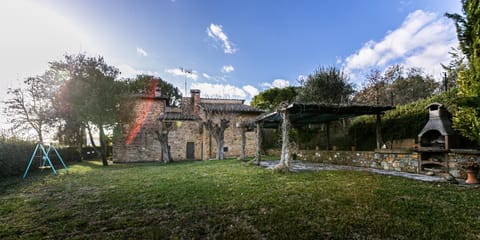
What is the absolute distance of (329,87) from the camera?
11781 mm

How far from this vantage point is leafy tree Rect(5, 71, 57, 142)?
12.3 metres

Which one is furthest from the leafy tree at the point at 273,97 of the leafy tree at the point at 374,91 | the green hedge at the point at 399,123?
the green hedge at the point at 399,123

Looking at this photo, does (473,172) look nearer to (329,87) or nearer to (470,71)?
(470,71)

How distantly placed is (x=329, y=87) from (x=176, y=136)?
1152 centimetres

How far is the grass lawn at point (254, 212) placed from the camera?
2299 mm

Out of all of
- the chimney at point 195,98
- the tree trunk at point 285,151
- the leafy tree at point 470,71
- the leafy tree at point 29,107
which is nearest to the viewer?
the leafy tree at point 470,71

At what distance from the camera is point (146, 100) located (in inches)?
638

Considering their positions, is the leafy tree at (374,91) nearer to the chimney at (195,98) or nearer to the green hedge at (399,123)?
the green hedge at (399,123)

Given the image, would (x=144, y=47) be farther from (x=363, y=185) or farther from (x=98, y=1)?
(x=363, y=185)

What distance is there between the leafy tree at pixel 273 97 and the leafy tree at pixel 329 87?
9.21 m

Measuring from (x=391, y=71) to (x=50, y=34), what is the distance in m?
16.7

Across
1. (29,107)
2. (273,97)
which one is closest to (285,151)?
(29,107)

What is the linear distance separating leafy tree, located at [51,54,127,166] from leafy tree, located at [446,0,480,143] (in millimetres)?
13974

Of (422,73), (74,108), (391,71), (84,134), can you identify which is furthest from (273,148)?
(84,134)
